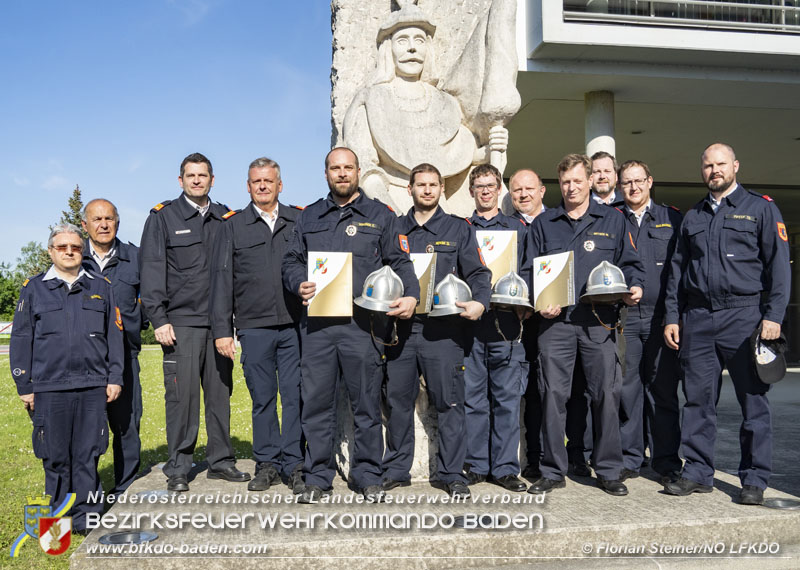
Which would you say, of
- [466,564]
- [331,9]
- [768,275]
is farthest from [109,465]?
[768,275]

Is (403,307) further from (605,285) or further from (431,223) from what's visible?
(605,285)

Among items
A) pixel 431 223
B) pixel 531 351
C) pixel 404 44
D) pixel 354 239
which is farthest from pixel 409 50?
pixel 531 351

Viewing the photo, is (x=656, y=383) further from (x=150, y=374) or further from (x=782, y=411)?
(x=150, y=374)

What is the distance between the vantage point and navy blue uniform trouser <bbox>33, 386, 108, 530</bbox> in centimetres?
357

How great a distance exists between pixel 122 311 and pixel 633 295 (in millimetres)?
3199

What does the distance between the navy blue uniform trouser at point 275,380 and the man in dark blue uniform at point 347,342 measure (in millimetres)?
274

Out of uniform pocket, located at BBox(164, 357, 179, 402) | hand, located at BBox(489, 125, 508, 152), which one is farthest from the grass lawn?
hand, located at BBox(489, 125, 508, 152)

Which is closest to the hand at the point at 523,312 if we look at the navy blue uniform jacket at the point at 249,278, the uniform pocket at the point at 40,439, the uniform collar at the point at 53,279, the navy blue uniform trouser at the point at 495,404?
the navy blue uniform trouser at the point at 495,404

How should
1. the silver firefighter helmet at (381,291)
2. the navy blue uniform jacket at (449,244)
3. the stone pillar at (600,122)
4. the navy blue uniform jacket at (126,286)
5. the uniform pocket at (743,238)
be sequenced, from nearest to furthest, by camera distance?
the silver firefighter helmet at (381,291)
the uniform pocket at (743,238)
the navy blue uniform jacket at (449,244)
the navy blue uniform jacket at (126,286)
the stone pillar at (600,122)

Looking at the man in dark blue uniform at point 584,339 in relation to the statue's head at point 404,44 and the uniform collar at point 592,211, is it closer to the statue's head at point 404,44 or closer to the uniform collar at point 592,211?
the uniform collar at point 592,211

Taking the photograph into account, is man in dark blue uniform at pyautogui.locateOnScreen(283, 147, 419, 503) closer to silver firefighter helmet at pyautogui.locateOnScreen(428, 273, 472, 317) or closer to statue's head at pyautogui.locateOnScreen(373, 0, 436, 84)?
silver firefighter helmet at pyautogui.locateOnScreen(428, 273, 472, 317)

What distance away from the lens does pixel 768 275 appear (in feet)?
12.1

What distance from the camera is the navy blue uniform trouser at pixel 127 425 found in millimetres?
4176

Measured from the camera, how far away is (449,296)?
140 inches
